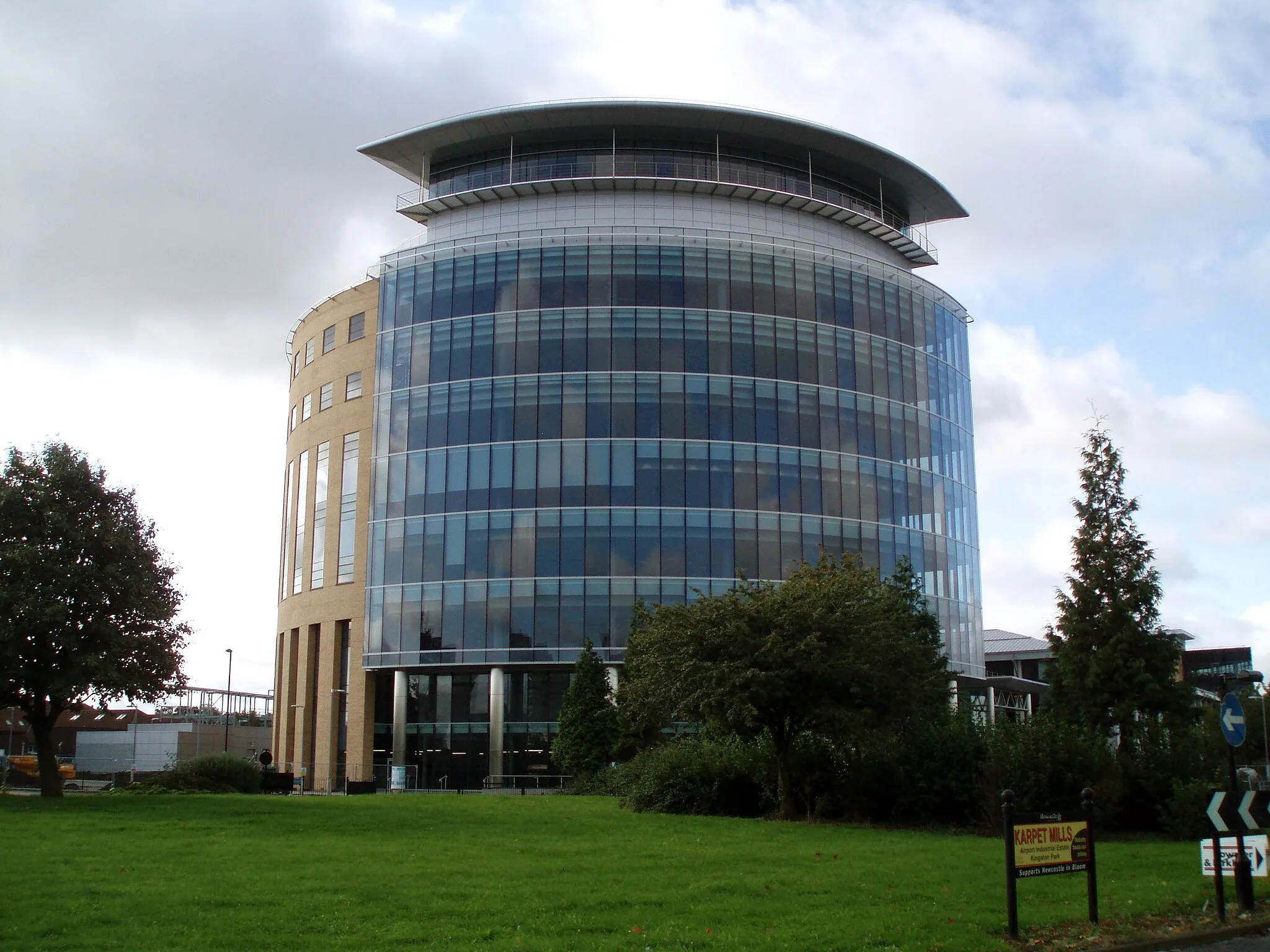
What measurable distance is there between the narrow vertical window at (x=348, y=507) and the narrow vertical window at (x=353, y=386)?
2.09 m

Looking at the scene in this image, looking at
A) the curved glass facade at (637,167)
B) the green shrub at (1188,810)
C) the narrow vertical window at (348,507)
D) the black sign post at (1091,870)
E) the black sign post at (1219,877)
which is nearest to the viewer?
the black sign post at (1091,870)

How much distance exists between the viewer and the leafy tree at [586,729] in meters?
49.0

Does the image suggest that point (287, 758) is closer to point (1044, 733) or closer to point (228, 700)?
point (228, 700)

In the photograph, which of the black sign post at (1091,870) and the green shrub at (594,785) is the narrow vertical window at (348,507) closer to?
the green shrub at (594,785)

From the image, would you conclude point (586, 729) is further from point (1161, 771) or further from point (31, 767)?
point (31, 767)

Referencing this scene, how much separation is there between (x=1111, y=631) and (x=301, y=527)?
43126mm

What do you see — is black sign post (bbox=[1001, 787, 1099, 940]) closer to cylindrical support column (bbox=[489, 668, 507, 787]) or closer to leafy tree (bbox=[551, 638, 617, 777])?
leafy tree (bbox=[551, 638, 617, 777])

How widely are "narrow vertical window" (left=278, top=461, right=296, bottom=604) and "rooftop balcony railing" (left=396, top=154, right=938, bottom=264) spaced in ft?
54.7

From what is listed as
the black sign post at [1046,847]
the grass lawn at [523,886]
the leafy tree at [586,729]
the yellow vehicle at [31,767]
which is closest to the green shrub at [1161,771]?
the grass lawn at [523,886]

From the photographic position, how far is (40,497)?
112 feet

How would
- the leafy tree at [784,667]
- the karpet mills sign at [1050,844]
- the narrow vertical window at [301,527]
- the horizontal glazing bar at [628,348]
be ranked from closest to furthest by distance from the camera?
the karpet mills sign at [1050,844] < the leafy tree at [784,667] < the horizontal glazing bar at [628,348] < the narrow vertical window at [301,527]

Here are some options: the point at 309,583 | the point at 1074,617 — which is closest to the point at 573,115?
the point at 309,583

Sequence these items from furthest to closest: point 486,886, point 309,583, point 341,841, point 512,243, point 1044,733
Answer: point 309,583
point 512,243
point 1044,733
point 341,841
point 486,886

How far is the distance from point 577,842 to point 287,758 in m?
49.6
